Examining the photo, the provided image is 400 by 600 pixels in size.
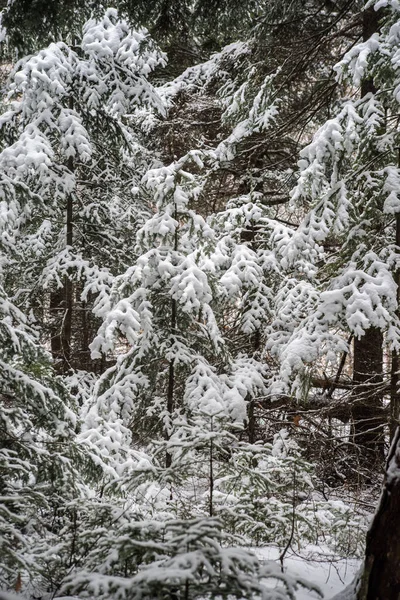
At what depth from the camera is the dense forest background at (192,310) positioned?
2.79 m

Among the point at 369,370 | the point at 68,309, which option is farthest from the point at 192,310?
the point at 369,370

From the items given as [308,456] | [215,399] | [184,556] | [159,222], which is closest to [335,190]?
[159,222]

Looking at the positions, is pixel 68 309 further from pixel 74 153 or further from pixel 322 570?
pixel 322 570

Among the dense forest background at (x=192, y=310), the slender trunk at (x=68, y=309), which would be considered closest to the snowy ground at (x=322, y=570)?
the dense forest background at (x=192, y=310)

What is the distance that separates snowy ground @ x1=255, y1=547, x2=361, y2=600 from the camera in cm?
331

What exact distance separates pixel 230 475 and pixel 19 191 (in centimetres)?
347

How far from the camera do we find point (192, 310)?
6.33 m

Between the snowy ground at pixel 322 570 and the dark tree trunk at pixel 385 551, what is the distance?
3.18ft

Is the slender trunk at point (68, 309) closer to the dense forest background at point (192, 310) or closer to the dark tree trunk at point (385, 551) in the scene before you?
the dense forest background at point (192, 310)

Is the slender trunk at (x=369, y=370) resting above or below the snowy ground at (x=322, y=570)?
above

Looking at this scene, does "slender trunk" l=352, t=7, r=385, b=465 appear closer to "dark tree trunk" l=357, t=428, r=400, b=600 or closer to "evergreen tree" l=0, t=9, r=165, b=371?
"evergreen tree" l=0, t=9, r=165, b=371

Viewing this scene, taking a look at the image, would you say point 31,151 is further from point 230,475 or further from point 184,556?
point 184,556

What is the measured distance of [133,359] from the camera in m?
6.21

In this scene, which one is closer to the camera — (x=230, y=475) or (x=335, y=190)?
(x=230, y=475)
